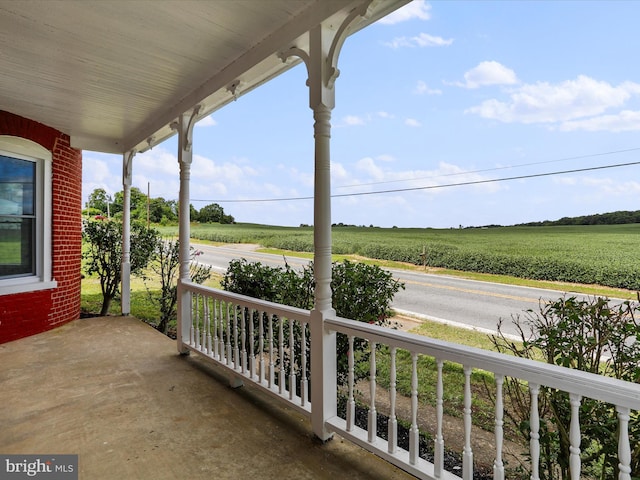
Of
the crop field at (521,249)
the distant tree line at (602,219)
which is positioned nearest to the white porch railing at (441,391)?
the crop field at (521,249)

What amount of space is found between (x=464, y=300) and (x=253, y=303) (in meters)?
1.63

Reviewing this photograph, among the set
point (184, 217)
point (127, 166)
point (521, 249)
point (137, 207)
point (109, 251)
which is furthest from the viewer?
point (137, 207)

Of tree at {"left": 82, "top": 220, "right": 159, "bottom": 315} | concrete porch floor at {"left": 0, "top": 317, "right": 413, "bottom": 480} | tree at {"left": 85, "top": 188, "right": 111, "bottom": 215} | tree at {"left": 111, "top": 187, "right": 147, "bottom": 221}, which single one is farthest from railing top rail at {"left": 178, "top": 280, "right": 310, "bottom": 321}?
tree at {"left": 85, "top": 188, "right": 111, "bottom": 215}

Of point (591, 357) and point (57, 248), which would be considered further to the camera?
point (57, 248)

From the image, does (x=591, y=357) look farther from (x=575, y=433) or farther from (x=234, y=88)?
(x=234, y=88)

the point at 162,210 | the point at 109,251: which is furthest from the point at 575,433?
the point at 162,210

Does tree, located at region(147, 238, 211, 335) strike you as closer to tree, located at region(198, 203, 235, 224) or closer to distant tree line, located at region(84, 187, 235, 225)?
tree, located at region(198, 203, 235, 224)

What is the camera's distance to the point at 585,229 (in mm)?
1685

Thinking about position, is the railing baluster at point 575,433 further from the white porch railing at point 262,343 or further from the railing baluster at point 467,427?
the white porch railing at point 262,343

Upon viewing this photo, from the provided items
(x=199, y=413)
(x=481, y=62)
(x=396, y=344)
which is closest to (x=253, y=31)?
(x=481, y=62)

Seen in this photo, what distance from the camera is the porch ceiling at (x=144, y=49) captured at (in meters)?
2.22

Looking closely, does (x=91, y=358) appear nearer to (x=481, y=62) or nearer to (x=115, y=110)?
(x=115, y=110)

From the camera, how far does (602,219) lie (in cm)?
163

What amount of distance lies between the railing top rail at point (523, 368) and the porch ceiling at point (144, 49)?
184 cm
